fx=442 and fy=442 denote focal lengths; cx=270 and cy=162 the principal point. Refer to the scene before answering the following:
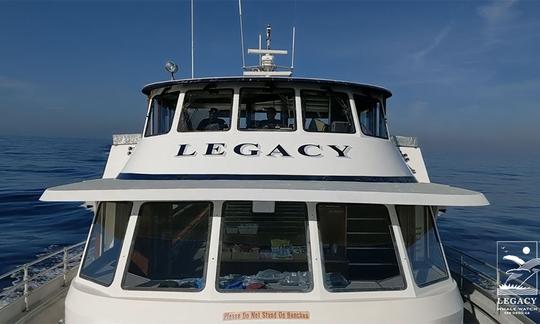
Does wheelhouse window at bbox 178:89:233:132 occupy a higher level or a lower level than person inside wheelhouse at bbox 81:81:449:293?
higher

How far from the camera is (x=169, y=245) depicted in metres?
4.50

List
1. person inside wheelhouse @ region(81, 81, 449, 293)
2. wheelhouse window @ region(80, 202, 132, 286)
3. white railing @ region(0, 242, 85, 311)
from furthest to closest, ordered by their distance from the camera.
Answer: white railing @ region(0, 242, 85, 311) → wheelhouse window @ region(80, 202, 132, 286) → person inside wheelhouse @ region(81, 81, 449, 293)

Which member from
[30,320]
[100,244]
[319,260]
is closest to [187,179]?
[100,244]

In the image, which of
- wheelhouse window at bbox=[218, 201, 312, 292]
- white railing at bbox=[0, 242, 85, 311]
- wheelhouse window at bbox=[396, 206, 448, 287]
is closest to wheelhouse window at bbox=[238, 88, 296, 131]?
wheelhouse window at bbox=[218, 201, 312, 292]

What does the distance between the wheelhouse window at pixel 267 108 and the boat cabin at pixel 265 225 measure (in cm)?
2

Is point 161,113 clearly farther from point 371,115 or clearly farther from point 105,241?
point 371,115

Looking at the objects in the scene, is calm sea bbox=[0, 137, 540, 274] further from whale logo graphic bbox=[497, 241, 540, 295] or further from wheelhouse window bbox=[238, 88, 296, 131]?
wheelhouse window bbox=[238, 88, 296, 131]

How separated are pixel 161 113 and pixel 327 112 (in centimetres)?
221

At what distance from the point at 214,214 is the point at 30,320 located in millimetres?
3196

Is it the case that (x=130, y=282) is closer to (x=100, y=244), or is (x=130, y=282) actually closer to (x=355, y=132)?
(x=100, y=244)

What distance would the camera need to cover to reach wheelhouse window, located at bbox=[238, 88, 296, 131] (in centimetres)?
547

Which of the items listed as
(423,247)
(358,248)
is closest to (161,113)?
(358,248)

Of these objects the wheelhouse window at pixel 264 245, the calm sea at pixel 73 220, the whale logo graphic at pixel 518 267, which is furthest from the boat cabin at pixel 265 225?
the calm sea at pixel 73 220

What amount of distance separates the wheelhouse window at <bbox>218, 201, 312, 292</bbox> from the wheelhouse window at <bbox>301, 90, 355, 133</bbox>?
1.33 m
